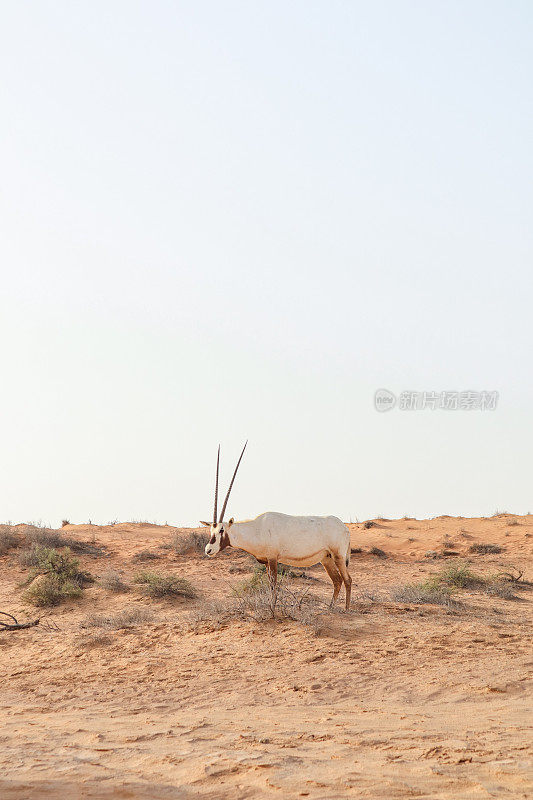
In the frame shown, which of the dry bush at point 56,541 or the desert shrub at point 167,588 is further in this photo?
the dry bush at point 56,541

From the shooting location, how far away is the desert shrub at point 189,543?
1986 centimetres

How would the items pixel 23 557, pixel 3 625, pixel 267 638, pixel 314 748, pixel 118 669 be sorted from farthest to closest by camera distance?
pixel 23 557
pixel 3 625
pixel 267 638
pixel 118 669
pixel 314 748

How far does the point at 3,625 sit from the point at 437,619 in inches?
272

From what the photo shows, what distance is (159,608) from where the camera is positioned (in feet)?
39.1

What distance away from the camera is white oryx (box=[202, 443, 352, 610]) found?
10.1 meters

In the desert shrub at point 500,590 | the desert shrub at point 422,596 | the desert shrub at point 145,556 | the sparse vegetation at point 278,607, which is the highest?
the sparse vegetation at point 278,607

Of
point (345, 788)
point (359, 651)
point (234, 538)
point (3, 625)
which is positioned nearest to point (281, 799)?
point (345, 788)

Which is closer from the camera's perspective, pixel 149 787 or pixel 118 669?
pixel 149 787

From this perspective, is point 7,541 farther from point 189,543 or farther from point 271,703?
point 271,703

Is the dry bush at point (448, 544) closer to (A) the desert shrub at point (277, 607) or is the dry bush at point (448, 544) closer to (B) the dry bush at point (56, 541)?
(B) the dry bush at point (56, 541)

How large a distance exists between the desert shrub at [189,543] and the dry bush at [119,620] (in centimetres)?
886

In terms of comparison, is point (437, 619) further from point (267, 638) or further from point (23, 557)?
point (23, 557)

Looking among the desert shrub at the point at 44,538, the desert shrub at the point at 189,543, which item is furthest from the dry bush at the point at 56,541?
the desert shrub at the point at 189,543

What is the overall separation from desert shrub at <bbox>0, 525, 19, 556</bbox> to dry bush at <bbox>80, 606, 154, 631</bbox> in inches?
382
